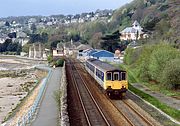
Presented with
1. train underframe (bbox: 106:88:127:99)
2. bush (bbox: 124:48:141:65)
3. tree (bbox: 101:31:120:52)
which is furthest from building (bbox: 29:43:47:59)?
train underframe (bbox: 106:88:127:99)

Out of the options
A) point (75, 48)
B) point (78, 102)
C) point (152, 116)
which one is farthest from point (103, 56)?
point (152, 116)

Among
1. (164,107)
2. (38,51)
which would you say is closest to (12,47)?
(38,51)

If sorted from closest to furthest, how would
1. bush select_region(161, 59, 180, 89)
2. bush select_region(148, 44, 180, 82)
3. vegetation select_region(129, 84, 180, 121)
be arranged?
vegetation select_region(129, 84, 180, 121)
bush select_region(161, 59, 180, 89)
bush select_region(148, 44, 180, 82)

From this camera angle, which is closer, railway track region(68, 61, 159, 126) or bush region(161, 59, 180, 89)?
railway track region(68, 61, 159, 126)

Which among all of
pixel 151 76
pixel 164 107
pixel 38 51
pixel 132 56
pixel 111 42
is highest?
pixel 111 42

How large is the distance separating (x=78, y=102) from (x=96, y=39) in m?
90.6

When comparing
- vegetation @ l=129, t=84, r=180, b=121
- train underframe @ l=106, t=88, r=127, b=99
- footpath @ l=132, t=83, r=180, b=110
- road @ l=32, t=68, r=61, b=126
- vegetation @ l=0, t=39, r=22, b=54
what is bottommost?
footpath @ l=132, t=83, r=180, b=110

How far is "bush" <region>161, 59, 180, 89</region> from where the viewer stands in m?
34.9

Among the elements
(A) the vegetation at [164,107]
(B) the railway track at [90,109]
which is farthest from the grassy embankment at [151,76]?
(B) the railway track at [90,109]

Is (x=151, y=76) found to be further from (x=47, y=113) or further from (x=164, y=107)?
(x=47, y=113)

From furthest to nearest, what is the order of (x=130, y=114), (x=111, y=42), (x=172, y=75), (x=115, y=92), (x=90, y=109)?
(x=111, y=42), (x=172, y=75), (x=115, y=92), (x=90, y=109), (x=130, y=114)

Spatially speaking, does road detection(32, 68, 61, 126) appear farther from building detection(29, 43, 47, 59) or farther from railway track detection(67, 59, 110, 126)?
building detection(29, 43, 47, 59)

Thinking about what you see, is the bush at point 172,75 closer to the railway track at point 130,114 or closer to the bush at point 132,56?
the railway track at point 130,114

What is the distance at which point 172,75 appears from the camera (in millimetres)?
35188
